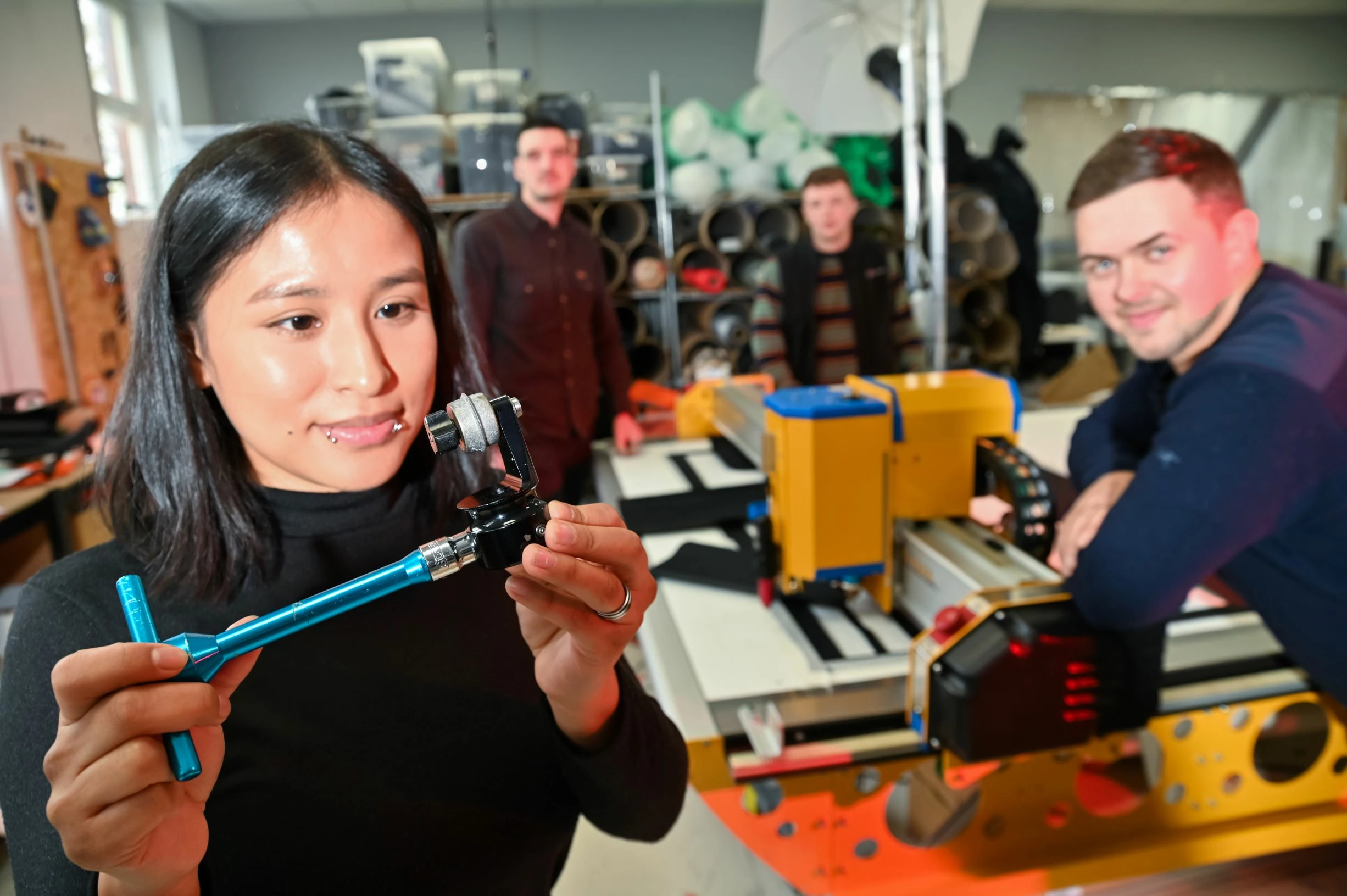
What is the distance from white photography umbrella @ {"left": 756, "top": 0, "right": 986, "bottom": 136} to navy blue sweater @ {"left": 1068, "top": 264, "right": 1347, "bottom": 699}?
1618mm

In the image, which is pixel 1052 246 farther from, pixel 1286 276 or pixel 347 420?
pixel 347 420

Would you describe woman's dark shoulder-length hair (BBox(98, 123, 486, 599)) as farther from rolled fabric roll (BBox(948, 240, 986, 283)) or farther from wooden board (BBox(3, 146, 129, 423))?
rolled fabric roll (BBox(948, 240, 986, 283))

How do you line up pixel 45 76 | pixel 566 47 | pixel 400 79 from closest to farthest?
pixel 45 76, pixel 400 79, pixel 566 47

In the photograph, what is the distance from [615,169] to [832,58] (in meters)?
2.41

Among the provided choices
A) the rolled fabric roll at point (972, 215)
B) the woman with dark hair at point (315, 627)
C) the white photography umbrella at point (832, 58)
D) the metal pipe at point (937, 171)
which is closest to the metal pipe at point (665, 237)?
the rolled fabric roll at point (972, 215)

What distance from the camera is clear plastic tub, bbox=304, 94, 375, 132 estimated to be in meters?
4.52

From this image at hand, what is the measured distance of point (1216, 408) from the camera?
3.12 feet

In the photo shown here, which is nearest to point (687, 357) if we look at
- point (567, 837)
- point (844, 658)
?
point (844, 658)

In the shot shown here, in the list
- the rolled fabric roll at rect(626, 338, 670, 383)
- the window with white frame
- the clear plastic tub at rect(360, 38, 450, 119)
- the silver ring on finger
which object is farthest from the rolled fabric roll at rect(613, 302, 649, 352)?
the silver ring on finger

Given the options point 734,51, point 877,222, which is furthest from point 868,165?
point 734,51

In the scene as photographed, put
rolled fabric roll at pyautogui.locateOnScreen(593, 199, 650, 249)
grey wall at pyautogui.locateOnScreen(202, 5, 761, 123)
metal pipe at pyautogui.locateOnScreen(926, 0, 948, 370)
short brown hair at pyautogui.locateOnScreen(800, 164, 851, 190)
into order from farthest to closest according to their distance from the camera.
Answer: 1. grey wall at pyautogui.locateOnScreen(202, 5, 761, 123)
2. rolled fabric roll at pyautogui.locateOnScreen(593, 199, 650, 249)
3. short brown hair at pyautogui.locateOnScreen(800, 164, 851, 190)
4. metal pipe at pyautogui.locateOnScreen(926, 0, 948, 370)

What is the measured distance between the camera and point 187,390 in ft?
2.28

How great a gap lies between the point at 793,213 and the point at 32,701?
181 inches

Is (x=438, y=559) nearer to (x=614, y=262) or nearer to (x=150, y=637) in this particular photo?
(x=150, y=637)
